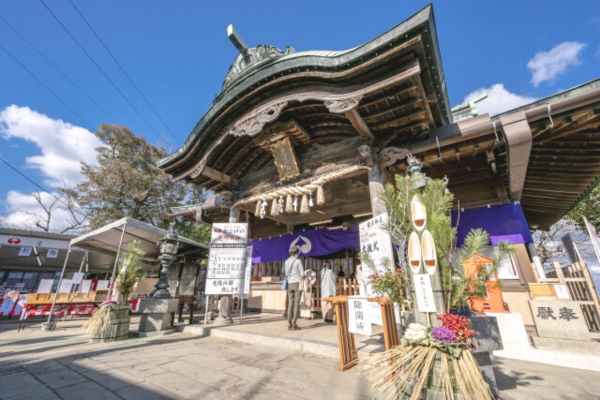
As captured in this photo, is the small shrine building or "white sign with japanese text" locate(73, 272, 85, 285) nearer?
the small shrine building

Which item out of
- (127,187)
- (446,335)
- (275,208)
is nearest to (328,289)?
(275,208)

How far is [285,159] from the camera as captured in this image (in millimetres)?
6805

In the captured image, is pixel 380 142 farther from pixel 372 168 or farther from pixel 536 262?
pixel 536 262

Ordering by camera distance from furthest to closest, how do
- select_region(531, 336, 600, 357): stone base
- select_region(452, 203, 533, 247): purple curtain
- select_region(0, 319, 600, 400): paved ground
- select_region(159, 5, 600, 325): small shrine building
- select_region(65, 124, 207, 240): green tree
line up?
select_region(65, 124, 207, 240): green tree
select_region(452, 203, 533, 247): purple curtain
select_region(159, 5, 600, 325): small shrine building
select_region(531, 336, 600, 357): stone base
select_region(0, 319, 600, 400): paved ground

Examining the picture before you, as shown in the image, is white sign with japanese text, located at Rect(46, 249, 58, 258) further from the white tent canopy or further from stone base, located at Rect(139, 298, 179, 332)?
stone base, located at Rect(139, 298, 179, 332)

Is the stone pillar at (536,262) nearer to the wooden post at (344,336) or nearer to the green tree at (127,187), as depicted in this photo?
the wooden post at (344,336)

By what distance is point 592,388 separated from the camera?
286 centimetres

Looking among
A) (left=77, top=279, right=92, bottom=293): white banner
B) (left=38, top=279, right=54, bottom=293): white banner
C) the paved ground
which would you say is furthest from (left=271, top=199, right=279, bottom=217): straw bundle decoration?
(left=77, top=279, right=92, bottom=293): white banner

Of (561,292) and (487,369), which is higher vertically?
(561,292)

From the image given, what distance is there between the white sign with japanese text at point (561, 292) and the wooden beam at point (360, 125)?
471 centimetres

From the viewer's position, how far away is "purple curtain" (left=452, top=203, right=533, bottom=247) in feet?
18.4

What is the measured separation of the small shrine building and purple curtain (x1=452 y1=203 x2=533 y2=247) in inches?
1.0

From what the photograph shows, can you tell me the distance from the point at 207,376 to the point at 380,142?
5.63m

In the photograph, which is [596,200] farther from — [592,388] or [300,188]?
[300,188]
